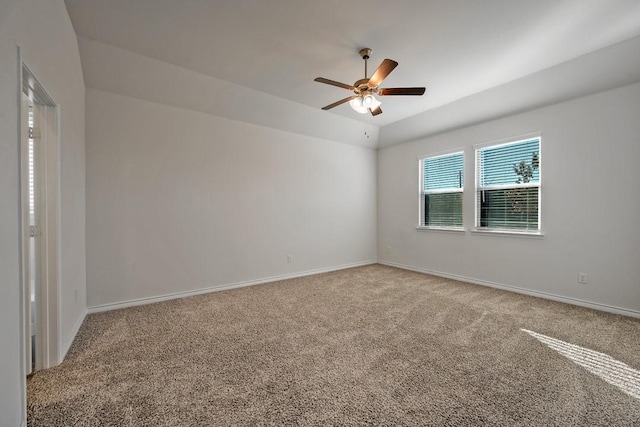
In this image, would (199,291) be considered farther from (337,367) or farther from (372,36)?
(372,36)

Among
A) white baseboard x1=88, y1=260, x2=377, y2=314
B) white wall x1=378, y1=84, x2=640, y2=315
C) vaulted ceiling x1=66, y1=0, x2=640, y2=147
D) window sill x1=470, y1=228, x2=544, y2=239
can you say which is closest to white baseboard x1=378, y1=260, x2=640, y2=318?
white wall x1=378, y1=84, x2=640, y2=315

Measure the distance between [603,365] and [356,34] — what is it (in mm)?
3443

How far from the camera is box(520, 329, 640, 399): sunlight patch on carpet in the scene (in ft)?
6.08

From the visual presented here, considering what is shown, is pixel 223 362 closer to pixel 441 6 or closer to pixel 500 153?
pixel 441 6

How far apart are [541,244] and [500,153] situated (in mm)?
1437

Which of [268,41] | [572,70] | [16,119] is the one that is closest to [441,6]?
[268,41]

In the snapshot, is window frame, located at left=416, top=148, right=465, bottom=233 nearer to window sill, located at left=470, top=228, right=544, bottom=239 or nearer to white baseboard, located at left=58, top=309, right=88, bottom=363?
window sill, located at left=470, top=228, right=544, bottom=239

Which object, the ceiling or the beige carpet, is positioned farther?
the ceiling

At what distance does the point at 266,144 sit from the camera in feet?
14.6

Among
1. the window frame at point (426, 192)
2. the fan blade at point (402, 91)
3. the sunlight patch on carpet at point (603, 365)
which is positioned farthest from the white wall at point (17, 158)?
the window frame at point (426, 192)

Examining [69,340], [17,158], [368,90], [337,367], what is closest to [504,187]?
[368,90]

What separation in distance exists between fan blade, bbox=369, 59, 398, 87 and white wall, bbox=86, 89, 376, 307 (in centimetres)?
229

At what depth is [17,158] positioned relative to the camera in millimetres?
1381

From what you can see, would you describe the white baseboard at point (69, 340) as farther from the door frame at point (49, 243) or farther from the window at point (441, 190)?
the window at point (441, 190)
